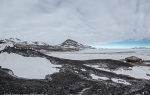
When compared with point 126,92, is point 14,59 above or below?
above

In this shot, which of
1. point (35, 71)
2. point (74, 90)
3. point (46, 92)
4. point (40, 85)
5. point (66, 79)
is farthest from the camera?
point (35, 71)

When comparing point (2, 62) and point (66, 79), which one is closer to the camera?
point (66, 79)

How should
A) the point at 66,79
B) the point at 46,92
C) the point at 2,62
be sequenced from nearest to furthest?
the point at 46,92
the point at 66,79
the point at 2,62

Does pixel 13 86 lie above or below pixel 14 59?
below

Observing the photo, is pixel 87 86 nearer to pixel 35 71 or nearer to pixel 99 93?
pixel 99 93

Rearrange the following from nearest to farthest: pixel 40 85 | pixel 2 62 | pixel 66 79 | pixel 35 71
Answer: pixel 40 85, pixel 66 79, pixel 35 71, pixel 2 62

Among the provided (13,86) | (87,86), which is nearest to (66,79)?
(87,86)

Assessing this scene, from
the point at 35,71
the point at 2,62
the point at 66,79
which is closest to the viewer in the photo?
the point at 66,79

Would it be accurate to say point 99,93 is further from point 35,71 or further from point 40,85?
point 35,71

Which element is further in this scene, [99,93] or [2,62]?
[2,62]

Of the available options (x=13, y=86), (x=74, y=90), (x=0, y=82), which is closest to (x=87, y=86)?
(x=74, y=90)
